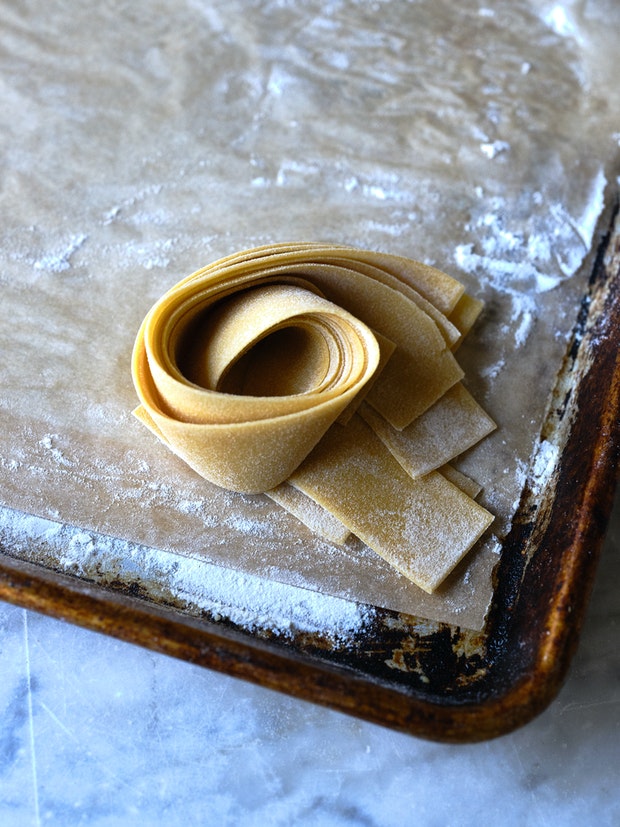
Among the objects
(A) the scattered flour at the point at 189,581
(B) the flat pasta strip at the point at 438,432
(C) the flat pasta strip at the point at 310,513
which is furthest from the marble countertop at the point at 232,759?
(B) the flat pasta strip at the point at 438,432

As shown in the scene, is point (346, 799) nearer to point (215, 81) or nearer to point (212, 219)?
point (212, 219)

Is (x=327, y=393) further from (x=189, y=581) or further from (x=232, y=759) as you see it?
(x=232, y=759)

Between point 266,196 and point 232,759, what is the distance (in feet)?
3.09

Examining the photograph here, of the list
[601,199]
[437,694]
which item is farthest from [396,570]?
[601,199]

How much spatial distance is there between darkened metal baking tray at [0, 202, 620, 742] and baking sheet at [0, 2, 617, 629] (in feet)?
0.13

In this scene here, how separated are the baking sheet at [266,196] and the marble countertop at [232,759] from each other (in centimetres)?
18

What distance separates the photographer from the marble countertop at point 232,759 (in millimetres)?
1045

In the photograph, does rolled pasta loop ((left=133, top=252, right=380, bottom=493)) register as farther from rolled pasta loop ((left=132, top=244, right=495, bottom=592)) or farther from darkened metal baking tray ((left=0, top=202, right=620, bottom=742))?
darkened metal baking tray ((left=0, top=202, right=620, bottom=742))

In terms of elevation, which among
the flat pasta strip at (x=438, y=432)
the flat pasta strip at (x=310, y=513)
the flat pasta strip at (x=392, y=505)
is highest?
the flat pasta strip at (x=438, y=432)

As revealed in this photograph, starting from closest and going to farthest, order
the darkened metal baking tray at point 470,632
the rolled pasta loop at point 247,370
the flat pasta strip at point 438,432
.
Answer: the darkened metal baking tray at point 470,632 → the rolled pasta loop at point 247,370 → the flat pasta strip at point 438,432

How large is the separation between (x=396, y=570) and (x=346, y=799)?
12.8 inches

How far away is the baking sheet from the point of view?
3.54 feet

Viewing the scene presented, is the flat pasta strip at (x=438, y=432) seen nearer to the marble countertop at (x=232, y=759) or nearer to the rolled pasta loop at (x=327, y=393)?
the rolled pasta loop at (x=327, y=393)

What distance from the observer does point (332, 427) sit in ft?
3.59
